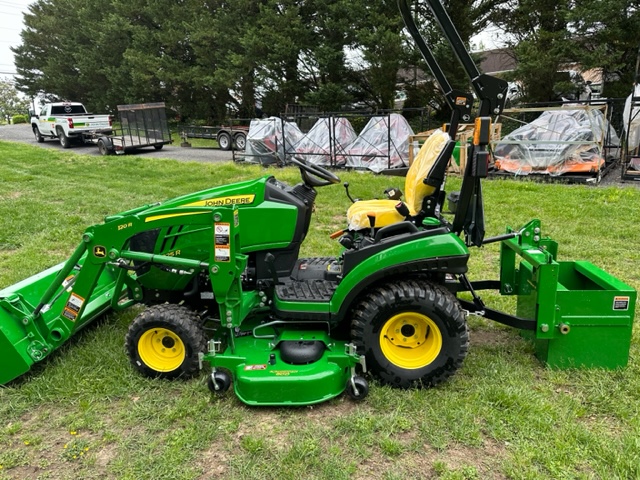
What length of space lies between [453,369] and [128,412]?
1932 mm

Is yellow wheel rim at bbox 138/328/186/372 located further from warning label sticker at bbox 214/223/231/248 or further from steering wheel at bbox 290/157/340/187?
steering wheel at bbox 290/157/340/187

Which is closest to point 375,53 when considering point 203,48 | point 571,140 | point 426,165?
point 571,140

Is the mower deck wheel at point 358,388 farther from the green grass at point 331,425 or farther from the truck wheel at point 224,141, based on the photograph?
the truck wheel at point 224,141

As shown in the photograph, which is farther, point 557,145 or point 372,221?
point 557,145

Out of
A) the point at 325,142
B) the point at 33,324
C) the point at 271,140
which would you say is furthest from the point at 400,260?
the point at 271,140


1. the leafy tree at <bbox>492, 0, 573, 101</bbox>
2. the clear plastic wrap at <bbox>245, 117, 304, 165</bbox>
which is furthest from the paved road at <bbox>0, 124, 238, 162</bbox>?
the leafy tree at <bbox>492, 0, 573, 101</bbox>

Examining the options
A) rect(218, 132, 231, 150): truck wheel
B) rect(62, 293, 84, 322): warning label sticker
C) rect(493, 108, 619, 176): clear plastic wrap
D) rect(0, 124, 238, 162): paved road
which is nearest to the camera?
rect(62, 293, 84, 322): warning label sticker

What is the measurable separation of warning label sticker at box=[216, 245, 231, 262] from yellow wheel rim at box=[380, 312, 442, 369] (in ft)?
3.36

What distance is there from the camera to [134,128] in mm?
17234

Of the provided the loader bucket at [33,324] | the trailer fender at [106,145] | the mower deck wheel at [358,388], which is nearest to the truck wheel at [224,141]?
the trailer fender at [106,145]

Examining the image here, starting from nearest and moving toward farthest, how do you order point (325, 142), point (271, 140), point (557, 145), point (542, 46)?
point (557, 145)
point (325, 142)
point (271, 140)
point (542, 46)

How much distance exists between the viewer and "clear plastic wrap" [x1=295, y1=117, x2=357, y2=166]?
14.2 metres

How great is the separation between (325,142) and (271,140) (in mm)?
1689

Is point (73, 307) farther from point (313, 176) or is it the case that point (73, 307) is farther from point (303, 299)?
point (313, 176)
